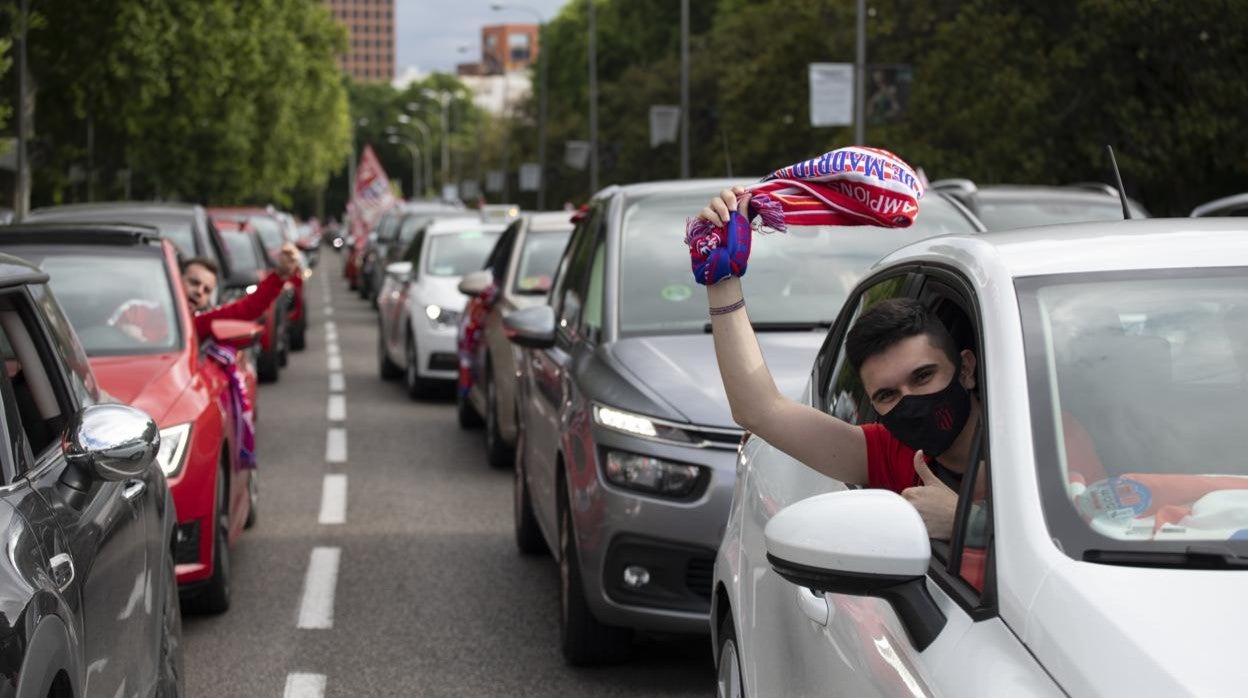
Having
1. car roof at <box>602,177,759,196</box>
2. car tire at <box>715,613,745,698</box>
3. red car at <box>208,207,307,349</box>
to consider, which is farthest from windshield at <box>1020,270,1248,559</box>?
red car at <box>208,207,307,349</box>

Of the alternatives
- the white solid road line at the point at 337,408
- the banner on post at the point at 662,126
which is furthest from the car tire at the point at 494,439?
the banner on post at the point at 662,126

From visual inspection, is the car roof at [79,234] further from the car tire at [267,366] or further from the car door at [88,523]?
the car tire at [267,366]

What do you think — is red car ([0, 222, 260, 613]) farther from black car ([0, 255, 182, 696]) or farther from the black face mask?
the black face mask

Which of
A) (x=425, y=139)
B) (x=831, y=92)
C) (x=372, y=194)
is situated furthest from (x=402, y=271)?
(x=425, y=139)

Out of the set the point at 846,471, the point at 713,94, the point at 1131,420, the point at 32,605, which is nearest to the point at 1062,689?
the point at 1131,420

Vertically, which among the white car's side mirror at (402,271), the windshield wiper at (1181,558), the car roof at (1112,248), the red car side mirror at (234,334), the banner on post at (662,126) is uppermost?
the banner on post at (662,126)

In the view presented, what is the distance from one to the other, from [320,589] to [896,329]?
552 centimetres

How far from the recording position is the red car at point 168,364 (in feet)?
25.7

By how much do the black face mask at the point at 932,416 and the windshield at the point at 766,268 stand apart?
162 inches

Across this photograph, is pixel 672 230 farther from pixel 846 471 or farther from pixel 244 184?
pixel 244 184

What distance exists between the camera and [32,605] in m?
3.47

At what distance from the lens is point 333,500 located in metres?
11.8

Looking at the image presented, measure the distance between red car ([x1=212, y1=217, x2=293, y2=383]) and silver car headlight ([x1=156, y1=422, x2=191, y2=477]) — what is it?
18.0 feet

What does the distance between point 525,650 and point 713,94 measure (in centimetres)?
5067
